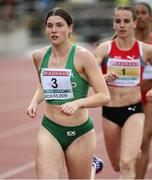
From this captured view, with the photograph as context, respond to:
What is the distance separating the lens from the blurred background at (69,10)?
106 feet

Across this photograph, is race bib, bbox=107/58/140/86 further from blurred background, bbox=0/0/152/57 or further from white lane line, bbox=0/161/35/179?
blurred background, bbox=0/0/152/57

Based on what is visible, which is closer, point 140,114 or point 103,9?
point 140,114

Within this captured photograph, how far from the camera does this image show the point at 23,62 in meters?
28.9

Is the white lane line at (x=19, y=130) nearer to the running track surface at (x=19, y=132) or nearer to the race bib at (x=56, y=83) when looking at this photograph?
the running track surface at (x=19, y=132)

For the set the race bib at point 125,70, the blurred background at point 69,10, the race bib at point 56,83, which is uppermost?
the race bib at point 56,83

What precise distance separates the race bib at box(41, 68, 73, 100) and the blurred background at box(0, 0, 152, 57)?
25426 millimetres

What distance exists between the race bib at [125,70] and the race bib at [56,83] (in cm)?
156

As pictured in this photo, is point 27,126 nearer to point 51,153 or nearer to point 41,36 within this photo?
point 51,153

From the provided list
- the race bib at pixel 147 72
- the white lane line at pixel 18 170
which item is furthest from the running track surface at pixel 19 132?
the race bib at pixel 147 72

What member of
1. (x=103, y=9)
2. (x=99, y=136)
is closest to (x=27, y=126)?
(x=99, y=136)

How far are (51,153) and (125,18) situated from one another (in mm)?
2245

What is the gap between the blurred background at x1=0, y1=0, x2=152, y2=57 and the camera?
3228 centimetres

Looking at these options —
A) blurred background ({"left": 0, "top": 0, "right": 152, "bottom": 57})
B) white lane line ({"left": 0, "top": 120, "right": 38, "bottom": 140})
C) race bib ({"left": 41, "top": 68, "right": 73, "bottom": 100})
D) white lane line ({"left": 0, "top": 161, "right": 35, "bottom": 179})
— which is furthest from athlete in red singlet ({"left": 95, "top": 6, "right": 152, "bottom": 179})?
blurred background ({"left": 0, "top": 0, "right": 152, "bottom": 57})

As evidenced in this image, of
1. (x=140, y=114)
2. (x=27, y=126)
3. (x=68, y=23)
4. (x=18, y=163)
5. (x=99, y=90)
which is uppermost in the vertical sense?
(x=68, y=23)
